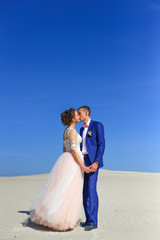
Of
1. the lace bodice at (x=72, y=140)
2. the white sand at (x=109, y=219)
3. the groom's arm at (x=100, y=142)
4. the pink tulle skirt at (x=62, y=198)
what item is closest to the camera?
the white sand at (x=109, y=219)

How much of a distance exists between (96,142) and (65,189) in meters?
1.04

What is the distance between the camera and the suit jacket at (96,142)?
5910 millimetres

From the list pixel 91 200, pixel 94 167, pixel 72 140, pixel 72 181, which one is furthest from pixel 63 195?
pixel 72 140

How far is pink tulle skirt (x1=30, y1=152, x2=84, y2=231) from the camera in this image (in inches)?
224

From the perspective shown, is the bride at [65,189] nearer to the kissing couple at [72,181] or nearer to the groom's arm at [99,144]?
the kissing couple at [72,181]

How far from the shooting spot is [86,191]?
607 cm

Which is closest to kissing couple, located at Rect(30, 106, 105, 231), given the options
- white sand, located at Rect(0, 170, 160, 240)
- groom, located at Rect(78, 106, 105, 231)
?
groom, located at Rect(78, 106, 105, 231)

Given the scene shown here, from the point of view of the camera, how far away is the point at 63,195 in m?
5.74

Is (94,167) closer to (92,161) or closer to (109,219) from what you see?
(92,161)

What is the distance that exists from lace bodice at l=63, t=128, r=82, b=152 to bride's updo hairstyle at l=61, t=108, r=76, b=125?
0.49ft

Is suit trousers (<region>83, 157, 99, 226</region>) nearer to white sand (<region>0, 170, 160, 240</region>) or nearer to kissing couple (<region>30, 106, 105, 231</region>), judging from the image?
kissing couple (<region>30, 106, 105, 231</region>)

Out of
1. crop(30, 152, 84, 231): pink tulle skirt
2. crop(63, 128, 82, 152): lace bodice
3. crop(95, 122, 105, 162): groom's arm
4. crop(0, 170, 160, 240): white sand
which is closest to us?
crop(0, 170, 160, 240): white sand

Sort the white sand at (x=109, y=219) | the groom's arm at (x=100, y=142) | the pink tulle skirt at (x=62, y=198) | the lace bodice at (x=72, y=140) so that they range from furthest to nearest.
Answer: the groom's arm at (x=100, y=142) → the lace bodice at (x=72, y=140) → the pink tulle skirt at (x=62, y=198) → the white sand at (x=109, y=219)

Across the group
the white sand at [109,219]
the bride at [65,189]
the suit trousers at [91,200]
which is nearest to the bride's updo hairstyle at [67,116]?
the bride at [65,189]
